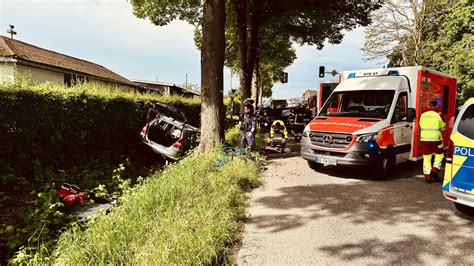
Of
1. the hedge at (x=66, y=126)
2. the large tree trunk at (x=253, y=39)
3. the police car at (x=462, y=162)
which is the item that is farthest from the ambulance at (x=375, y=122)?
the large tree trunk at (x=253, y=39)

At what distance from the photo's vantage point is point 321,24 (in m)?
17.1

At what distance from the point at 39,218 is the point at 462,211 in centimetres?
747

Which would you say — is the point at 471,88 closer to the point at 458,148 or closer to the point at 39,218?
the point at 458,148

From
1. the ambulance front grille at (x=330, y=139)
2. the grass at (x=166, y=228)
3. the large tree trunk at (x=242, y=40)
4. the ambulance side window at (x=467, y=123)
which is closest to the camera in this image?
the grass at (x=166, y=228)

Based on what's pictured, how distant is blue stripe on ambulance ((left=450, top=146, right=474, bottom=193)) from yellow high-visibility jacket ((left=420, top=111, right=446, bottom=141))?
2.52 m

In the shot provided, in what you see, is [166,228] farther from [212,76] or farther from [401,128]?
[401,128]

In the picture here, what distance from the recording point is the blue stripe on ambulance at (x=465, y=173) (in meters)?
4.50

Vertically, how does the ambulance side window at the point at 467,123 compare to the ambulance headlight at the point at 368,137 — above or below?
above

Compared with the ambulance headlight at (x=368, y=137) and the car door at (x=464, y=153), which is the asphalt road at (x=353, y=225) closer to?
the car door at (x=464, y=153)

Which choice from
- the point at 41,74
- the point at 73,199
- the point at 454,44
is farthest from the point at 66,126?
the point at 454,44

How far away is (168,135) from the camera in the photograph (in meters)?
10.8

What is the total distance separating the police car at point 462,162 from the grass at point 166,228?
331 centimetres

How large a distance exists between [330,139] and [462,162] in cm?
294

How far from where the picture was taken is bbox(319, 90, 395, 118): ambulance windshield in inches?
304
